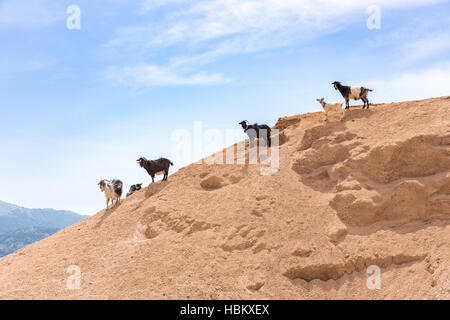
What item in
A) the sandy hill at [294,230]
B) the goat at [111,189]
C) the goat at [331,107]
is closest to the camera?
the sandy hill at [294,230]

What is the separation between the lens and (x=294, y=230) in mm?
14258

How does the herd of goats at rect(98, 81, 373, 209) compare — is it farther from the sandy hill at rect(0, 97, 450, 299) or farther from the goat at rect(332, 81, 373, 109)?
the sandy hill at rect(0, 97, 450, 299)

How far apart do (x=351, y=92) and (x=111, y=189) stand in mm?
12357

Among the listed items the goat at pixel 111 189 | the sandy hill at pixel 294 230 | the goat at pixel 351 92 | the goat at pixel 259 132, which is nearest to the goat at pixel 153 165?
the sandy hill at pixel 294 230

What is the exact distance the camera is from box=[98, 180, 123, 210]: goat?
65.0 ft

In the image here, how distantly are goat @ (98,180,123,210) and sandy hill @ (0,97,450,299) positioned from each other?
120cm

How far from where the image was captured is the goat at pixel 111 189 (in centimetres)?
1980

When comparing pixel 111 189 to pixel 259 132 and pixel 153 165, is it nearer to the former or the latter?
pixel 153 165

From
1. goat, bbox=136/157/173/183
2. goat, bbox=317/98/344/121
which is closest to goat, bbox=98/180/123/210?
goat, bbox=136/157/173/183

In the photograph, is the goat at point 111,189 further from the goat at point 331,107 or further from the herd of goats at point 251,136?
the goat at point 331,107

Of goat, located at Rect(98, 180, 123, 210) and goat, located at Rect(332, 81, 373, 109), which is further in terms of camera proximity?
goat, located at Rect(98, 180, 123, 210)

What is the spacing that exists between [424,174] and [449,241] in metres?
3.04
